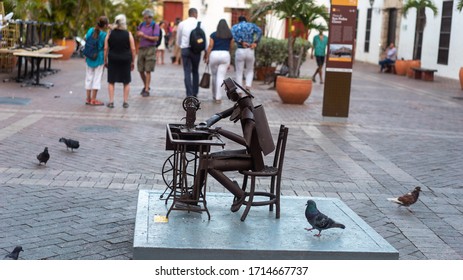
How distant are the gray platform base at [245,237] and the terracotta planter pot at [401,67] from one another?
25.1 m

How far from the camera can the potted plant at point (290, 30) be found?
52.0ft

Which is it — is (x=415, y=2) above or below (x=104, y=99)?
above

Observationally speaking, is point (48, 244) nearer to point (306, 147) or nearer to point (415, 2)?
point (306, 147)

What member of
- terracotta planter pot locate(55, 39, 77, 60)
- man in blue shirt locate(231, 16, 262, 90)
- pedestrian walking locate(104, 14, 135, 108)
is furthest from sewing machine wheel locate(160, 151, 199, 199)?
terracotta planter pot locate(55, 39, 77, 60)

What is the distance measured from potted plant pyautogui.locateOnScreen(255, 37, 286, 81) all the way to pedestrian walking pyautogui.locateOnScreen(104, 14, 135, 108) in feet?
27.4

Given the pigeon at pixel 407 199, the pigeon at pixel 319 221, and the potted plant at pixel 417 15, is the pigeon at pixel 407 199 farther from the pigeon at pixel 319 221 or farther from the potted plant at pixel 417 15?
the potted plant at pixel 417 15

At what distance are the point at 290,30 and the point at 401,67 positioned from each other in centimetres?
1399

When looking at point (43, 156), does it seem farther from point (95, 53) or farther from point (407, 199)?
point (95, 53)

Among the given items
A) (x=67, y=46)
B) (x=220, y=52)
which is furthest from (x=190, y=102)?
(x=67, y=46)

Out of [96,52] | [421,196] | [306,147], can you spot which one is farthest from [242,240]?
[96,52]

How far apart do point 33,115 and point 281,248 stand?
318 inches

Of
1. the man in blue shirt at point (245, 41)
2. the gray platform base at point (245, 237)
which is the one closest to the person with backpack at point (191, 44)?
the man in blue shirt at point (245, 41)

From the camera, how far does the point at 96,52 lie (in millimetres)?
13930

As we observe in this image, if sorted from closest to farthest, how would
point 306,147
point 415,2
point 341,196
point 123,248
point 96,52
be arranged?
point 123,248 → point 341,196 → point 306,147 → point 96,52 → point 415,2
